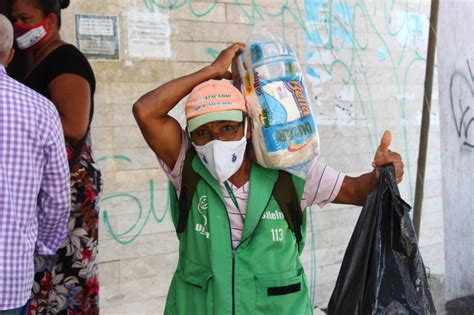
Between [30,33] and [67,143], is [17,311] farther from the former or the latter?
[30,33]

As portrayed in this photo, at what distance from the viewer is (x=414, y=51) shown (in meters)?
5.33

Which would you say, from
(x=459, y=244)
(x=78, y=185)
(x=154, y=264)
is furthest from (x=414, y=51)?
(x=78, y=185)

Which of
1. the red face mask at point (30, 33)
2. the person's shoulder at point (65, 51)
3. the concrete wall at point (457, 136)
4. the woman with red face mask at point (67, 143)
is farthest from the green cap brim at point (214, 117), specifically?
the concrete wall at point (457, 136)

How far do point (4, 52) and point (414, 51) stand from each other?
3730mm

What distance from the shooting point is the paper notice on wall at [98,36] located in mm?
3797

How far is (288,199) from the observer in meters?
2.36

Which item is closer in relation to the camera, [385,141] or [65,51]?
[385,141]

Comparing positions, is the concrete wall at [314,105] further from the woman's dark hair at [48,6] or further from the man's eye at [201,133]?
the man's eye at [201,133]

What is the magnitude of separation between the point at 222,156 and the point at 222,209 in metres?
0.19

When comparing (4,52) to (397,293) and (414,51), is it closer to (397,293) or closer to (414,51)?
(397,293)

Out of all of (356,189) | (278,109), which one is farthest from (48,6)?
(356,189)

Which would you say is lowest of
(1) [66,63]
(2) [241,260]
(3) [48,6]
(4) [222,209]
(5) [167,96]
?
(2) [241,260]

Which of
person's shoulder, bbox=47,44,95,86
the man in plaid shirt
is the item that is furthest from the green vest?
person's shoulder, bbox=47,44,95,86

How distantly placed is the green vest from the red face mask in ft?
3.41
